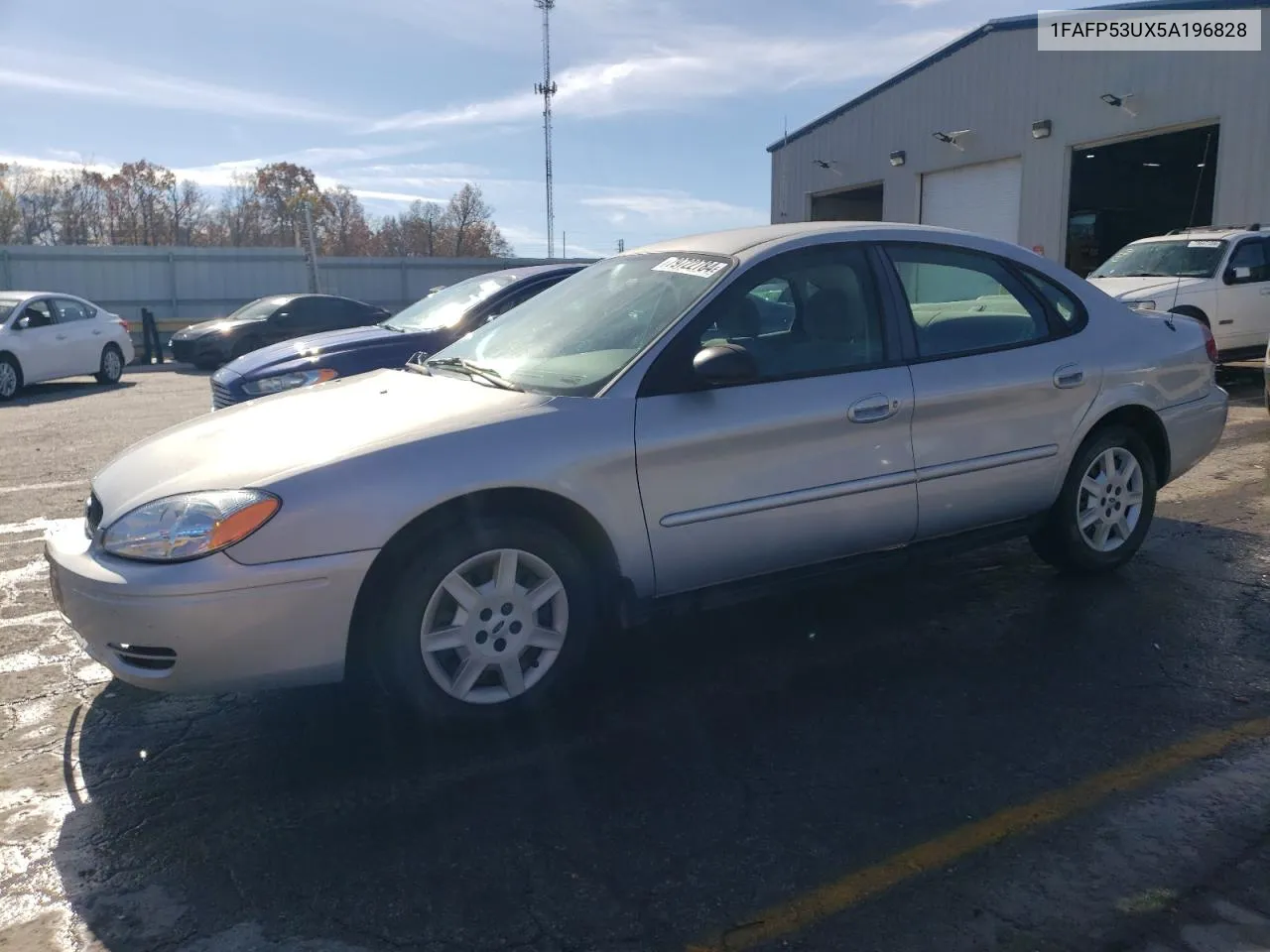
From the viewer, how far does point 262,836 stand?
2910 millimetres

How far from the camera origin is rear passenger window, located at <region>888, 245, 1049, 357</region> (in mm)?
4305

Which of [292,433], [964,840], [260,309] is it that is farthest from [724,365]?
[260,309]

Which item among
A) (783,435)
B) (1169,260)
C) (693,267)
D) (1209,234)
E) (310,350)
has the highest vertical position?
(1209,234)

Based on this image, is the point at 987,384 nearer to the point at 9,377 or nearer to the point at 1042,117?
the point at 9,377

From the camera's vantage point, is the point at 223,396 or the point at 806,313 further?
the point at 223,396

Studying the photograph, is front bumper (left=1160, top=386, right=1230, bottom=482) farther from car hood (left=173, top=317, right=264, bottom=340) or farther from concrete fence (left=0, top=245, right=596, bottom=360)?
concrete fence (left=0, top=245, right=596, bottom=360)

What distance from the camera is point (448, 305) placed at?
7828 mm

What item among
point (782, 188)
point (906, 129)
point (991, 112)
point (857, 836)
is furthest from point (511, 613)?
point (782, 188)

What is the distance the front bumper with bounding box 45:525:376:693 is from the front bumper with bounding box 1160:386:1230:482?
3908mm

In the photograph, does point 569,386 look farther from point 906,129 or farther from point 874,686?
point 906,129

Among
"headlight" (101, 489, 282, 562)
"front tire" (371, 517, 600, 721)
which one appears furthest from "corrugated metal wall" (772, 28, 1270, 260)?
"headlight" (101, 489, 282, 562)

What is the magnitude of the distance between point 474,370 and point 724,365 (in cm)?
109

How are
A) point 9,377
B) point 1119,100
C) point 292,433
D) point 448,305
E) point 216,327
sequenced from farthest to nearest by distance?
1. point 216,327
2. point 1119,100
3. point 9,377
4. point 448,305
5. point 292,433

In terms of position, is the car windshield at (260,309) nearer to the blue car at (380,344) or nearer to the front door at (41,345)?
the front door at (41,345)
